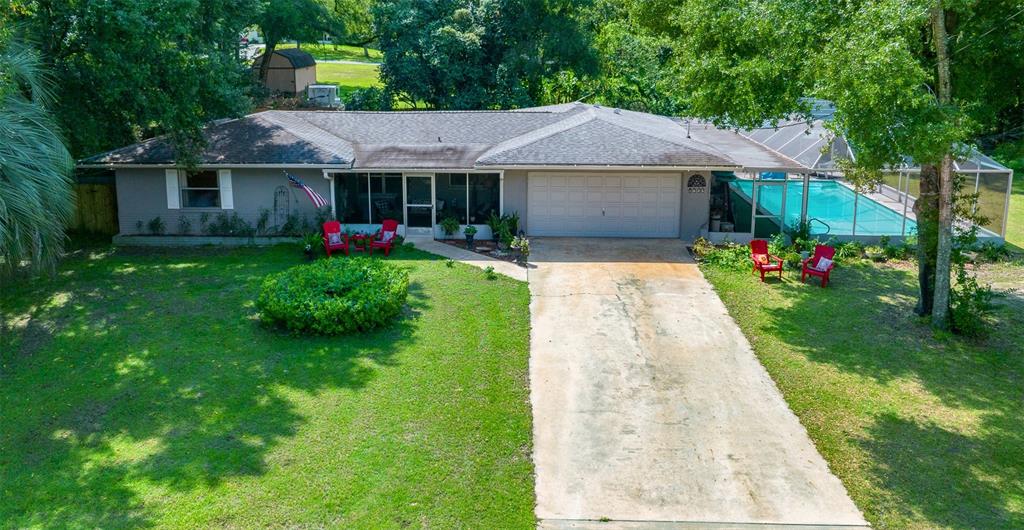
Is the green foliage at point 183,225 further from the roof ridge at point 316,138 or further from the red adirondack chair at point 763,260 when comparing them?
the red adirondack chair at point 763,260

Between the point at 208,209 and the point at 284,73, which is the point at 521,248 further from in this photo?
the point at 284,73

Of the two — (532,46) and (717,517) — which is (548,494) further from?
(532,46)

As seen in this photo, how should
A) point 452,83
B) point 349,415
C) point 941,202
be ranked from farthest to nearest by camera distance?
point 452,83, point 941,202, point 349,415

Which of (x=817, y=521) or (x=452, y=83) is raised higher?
(x=452, y=83)

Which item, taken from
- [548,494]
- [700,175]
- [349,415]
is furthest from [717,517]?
[700,175]

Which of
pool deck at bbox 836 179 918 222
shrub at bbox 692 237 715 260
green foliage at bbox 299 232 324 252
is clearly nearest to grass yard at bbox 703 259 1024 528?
shrub at bbox 692 237 715 260

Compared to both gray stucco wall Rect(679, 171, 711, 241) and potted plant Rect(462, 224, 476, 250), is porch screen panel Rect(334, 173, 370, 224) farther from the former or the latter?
gray stucco wall Rect(679, 171, 711, 241)
